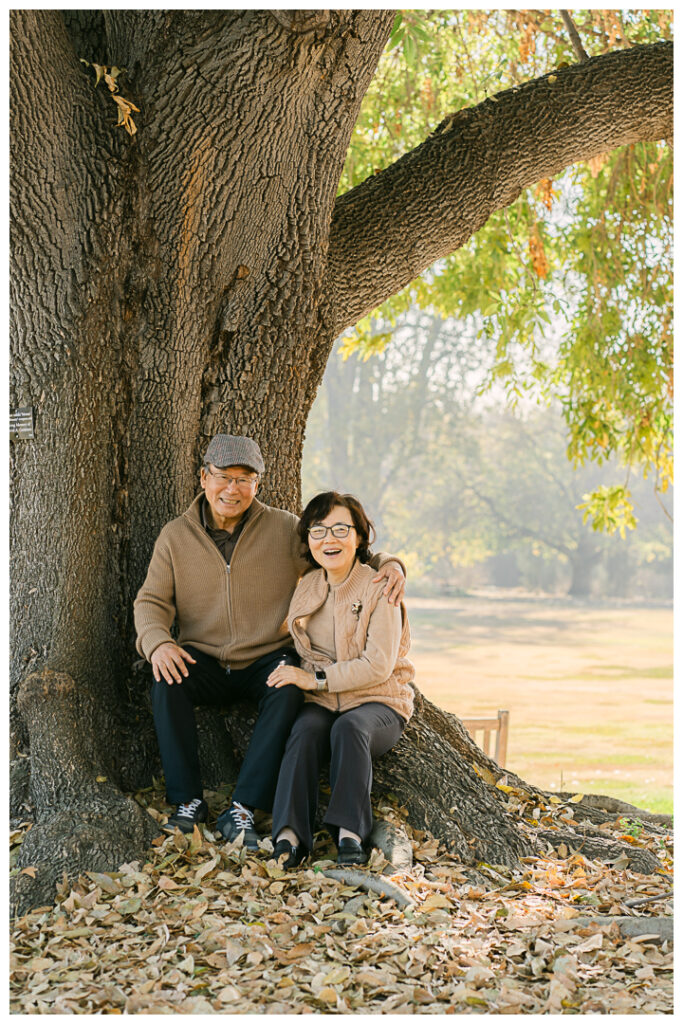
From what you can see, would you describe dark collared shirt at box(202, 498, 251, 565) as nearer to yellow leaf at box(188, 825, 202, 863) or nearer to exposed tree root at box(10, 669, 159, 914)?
exposed tree root at box(10, 669, 159, 914)

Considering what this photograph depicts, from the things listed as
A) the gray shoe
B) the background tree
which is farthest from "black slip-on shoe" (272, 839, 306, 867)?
→ the background tree

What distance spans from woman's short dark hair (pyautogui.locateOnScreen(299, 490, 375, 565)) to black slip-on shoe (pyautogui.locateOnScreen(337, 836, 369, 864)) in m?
1.17

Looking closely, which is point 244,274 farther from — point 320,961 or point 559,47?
point 559,47

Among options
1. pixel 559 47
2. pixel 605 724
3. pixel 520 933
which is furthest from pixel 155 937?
pixel 605 724

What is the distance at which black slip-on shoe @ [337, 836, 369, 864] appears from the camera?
3748 millimetres

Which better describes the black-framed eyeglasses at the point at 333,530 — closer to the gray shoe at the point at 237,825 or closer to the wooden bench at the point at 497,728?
the gray shoe at the point at 237,825

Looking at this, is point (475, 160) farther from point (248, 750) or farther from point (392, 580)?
point (248, 750)

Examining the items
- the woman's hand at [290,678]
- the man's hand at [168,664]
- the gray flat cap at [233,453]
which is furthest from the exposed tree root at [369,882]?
the gray flat cap at [233,453]

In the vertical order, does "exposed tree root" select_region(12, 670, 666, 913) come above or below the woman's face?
below

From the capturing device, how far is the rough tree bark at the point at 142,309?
4230mm

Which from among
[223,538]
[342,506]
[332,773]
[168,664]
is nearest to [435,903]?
[332,773]

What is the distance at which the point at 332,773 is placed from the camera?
12.9 ft

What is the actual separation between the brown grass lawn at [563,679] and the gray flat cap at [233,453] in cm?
1212

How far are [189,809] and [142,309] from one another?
2160 mm
